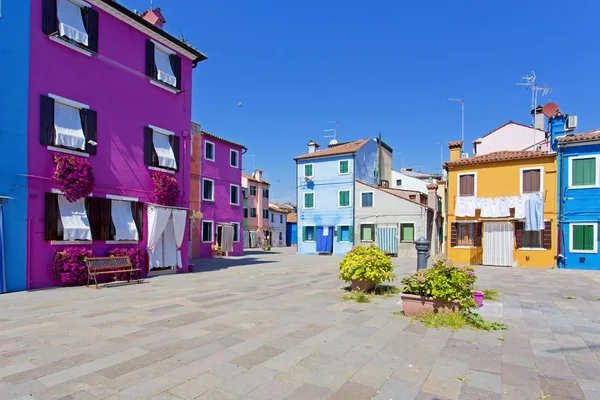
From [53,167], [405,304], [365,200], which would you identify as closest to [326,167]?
[365,200]

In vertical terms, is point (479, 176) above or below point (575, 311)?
above

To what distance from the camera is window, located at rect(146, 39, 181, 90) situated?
1373 centimetres

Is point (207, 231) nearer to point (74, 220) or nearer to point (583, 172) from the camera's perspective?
point (74, 220)

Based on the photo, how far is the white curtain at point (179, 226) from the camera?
14.2m

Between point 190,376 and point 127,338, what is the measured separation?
1988 mm

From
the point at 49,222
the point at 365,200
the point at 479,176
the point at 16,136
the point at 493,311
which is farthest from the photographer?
the point at 365,200

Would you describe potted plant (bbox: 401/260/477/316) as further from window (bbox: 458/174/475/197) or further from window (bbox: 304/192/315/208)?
window (bbox: 304/192/315/208)

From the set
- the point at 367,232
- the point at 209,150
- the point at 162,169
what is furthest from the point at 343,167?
the point at 162,169

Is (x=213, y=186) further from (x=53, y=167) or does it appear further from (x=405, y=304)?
(x=405, y=304)

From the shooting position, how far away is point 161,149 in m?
14.2

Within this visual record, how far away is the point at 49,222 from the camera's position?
10320mm

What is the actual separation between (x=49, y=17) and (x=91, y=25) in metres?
1.33

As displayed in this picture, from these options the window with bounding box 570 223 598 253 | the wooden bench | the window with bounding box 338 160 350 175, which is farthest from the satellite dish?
the wooden bench

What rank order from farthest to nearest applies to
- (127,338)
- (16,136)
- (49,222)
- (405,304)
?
(49,222), (16,136), (405,304), (127,338)
